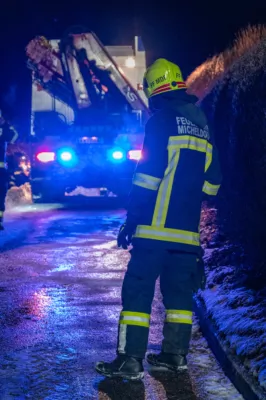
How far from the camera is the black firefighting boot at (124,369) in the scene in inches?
143

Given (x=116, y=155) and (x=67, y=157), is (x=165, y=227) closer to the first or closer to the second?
(x=116, y=155)

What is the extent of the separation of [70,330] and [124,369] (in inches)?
43.5

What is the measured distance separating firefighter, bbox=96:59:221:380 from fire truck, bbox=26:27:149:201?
8.77 meters

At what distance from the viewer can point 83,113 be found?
12.9 meters

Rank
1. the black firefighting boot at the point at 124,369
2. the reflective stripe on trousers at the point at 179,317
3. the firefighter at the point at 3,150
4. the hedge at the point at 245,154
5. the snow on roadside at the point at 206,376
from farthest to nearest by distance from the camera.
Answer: the firefighter at the point at 3,150
the hedge at the point at 245,154
the reflective stripe on trousers at the point at 179,317
the black firefighting boot at the point at 124,369
the snow on roadside at the point at 206,376

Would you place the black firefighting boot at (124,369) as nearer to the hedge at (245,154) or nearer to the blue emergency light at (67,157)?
the hedge at (245,154)

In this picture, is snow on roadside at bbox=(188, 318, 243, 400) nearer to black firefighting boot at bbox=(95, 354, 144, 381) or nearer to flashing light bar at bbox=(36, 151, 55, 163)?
black firefighting boot at bbox=(95, 354, 144, 381)

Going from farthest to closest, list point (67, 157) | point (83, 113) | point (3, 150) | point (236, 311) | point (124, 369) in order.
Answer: point (83, 113), point (67, 157), point (3, 150), point (236, 311), point (124, 369)

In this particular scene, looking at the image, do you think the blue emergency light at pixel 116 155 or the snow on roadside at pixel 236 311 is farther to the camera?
the blue emergency light at pixel 116 155

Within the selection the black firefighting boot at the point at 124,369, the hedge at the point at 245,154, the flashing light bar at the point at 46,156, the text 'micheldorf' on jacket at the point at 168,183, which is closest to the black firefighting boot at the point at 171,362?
the black firefighting boot at the point at 124,369

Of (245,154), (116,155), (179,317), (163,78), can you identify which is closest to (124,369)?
(179,317)

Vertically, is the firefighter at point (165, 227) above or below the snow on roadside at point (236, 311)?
above

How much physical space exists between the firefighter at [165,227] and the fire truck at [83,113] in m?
8.77

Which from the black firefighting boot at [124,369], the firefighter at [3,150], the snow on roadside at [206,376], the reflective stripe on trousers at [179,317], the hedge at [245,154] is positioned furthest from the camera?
the firefighter at [3,150]
